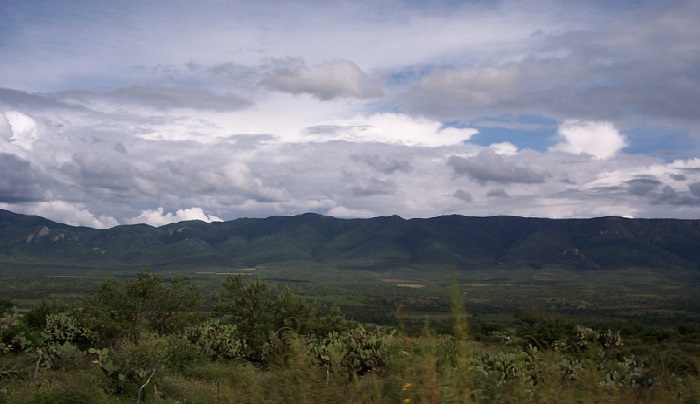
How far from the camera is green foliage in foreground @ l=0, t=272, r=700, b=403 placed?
18.5 ft

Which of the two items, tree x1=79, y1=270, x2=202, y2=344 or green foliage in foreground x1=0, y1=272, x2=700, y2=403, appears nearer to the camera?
green foliage in foreground x1=0, y1=272, x2=700, y2=403

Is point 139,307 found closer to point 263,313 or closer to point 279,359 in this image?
point 263,313

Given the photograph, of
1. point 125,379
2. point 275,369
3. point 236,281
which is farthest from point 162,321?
point 275,369

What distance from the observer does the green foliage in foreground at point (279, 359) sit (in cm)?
565

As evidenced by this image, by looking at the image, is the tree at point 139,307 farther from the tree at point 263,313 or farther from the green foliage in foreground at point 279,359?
the tree at point 263,313

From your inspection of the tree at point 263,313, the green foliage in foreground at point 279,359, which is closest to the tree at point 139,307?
the green foliage in foreground at point 279,359

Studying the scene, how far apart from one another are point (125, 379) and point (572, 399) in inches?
554

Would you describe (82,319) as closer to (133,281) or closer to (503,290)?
(133,281)

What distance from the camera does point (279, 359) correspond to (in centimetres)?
606

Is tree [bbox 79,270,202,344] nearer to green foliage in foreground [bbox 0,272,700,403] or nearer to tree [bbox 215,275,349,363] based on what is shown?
green foliage in foreground [bbox 0,272,700,403]

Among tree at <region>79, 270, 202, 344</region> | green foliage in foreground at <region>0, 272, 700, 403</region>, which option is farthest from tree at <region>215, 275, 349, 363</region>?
tree at <region>79, 270, 202, 344</region>

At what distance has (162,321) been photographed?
105 ft

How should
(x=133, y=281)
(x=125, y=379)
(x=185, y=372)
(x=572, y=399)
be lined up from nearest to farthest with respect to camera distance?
(x=572, y=399) < (x=125, y=379) < (x=185, y=372) < (x=133, y=281)

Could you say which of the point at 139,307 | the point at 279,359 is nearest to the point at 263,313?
the point at 139,307
